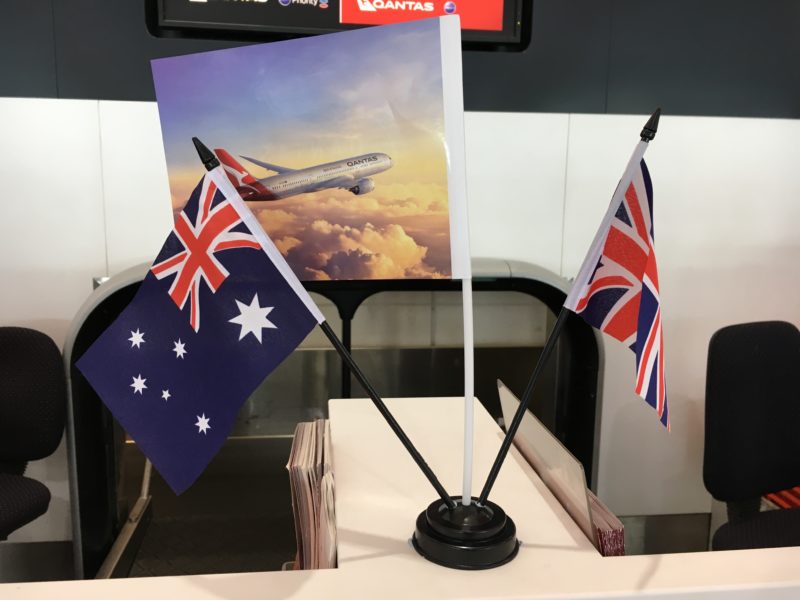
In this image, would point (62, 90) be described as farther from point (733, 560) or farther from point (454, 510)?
point (733, 560)

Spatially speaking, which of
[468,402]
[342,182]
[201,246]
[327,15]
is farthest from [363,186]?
[327,15]

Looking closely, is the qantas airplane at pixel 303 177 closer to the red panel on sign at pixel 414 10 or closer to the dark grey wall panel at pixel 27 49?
the red panel on sign at pixel 414 10

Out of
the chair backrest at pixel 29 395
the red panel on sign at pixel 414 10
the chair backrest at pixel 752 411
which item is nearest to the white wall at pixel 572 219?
the chair backrest at pixel 29 395

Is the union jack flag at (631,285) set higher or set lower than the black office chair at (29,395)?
higher

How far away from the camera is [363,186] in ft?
3.21

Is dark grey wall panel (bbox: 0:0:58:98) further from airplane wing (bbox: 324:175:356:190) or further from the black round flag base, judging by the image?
the black round flag base

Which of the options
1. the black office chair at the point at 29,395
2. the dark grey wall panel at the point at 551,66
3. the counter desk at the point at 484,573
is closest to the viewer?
the counter desk at the point at 484,573

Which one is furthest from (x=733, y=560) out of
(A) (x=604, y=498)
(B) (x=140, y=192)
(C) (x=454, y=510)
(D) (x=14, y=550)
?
(D) (x=14, y=550)

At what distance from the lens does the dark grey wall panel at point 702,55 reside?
8.61 ft

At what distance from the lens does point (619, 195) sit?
927 millimetres

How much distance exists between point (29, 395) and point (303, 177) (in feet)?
6.00

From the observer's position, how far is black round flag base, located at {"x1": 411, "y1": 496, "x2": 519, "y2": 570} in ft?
2.85

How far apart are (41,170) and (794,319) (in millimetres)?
3139

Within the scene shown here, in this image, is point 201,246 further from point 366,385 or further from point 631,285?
point 631,285
